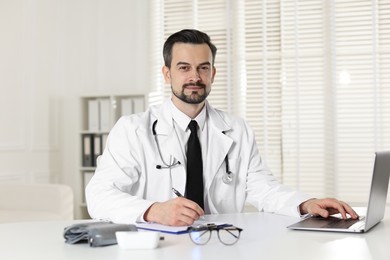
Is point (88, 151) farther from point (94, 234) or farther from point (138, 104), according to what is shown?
point (94, 234)

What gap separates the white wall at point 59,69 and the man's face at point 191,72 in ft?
10.1

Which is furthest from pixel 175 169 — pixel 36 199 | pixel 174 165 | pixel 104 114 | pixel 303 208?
pixel 104 114

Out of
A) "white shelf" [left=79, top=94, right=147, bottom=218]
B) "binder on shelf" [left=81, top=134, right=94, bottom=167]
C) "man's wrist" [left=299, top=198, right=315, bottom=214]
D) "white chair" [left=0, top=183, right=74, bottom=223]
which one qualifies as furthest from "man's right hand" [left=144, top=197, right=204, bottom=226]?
"binder on shelf" [left=81, top=134, right=94, bottom=167]

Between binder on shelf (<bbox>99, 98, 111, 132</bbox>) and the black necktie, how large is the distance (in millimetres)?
2998

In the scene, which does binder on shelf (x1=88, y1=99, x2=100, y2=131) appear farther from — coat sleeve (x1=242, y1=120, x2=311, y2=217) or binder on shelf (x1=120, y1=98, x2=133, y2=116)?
coat sleeve (x1=242, y1=120, x2=311, y2=217)

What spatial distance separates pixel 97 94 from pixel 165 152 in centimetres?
313

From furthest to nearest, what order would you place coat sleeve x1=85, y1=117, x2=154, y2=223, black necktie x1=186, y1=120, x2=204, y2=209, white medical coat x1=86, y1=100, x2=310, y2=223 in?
black necktie x1=186, y1=120, x2=204, y2=209, white medical coat x1=86, y1=100, x2=310, y2=223, coat sleeve x1=85, y1=117, x2=154, y2=223

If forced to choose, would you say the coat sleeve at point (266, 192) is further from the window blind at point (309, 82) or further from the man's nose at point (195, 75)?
the window blind at point (309, 82)

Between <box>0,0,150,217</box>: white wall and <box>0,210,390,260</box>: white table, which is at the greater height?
<box>0,0,150,217</box>: white wall

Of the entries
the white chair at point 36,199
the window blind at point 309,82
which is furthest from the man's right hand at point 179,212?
the window blind at point 309,82

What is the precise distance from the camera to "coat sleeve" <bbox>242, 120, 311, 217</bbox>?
7.14 feet

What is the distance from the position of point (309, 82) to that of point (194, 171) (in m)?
2.97

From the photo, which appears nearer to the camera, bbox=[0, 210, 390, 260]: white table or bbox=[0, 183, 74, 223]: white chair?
bbox=[0, 210, 390, 260]: white table

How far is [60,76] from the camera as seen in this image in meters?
5.76
